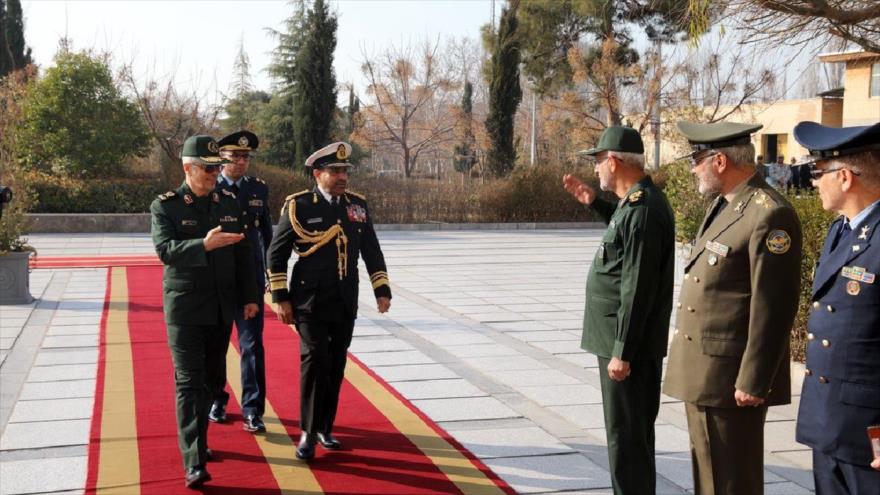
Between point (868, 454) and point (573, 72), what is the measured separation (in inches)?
1326

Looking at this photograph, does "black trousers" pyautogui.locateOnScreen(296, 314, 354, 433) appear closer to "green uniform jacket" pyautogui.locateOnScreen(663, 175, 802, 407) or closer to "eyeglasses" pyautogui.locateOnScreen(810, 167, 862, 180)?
"green uniform jacket" pyautogui.locateOnScreen(663, 175, 802, 407)

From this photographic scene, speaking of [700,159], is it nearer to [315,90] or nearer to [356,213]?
[356,213]

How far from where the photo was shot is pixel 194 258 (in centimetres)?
468

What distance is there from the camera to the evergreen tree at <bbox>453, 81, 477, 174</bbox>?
41.0 meters

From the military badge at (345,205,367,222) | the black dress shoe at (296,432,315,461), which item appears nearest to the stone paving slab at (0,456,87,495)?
the black dress shoe at (296,432,315,461)

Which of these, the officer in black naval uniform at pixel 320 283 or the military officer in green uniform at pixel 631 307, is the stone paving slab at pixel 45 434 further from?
the military officer in green uniform at pixel 631 307

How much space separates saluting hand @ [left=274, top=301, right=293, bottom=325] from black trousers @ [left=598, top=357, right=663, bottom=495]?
205 centimetres

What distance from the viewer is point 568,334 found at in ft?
29.7

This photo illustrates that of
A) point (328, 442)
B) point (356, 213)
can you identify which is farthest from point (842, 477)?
point (356, 213)

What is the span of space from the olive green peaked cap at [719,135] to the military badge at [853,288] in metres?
0.84

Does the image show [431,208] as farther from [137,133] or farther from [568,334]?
[568,334]

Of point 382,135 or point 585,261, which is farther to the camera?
point 382,135

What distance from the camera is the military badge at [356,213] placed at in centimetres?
535

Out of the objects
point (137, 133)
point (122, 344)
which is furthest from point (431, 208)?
point (122, 344)
